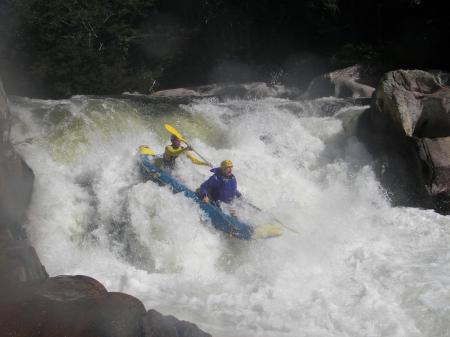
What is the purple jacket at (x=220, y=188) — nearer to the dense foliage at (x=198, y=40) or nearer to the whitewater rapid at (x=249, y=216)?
the whitewater rapid at (x=249, y=216)

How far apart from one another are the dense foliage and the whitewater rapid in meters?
8.23

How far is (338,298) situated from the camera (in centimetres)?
545

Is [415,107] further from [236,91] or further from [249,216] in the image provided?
[236,91]

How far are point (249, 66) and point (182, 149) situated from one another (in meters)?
14.2

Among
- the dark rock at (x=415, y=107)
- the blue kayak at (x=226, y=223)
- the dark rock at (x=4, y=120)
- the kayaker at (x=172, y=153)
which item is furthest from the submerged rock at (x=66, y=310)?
the dark rock at (x=415, y=107)

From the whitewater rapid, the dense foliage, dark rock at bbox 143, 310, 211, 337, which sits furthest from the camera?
the dense foliage

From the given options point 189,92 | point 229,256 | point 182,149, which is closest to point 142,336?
point 229,256

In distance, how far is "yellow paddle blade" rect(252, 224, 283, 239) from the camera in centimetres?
662

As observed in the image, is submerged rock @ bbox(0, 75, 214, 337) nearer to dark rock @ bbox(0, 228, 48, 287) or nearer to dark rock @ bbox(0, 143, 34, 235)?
dark rock @ bbox(0, 228, 48, 287)

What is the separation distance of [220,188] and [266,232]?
35.8 inches

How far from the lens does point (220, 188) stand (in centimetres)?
700

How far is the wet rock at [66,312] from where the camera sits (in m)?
3.12

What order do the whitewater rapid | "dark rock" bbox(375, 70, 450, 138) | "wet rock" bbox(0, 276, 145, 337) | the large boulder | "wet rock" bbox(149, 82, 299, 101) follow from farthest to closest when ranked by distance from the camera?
1. "wet rock" bbox(149, 82, 299, 101)
2. "dark rock" bbox(375, 70, 450, 138)
3. the large boulder
4. the whitewater rapid
5. "wet rock" bbox(0, 276, 145, 337)

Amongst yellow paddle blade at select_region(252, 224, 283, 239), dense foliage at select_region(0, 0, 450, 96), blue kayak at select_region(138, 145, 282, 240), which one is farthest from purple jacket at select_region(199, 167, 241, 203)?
dense foliage at select_region(0, 0, 450, 96)
